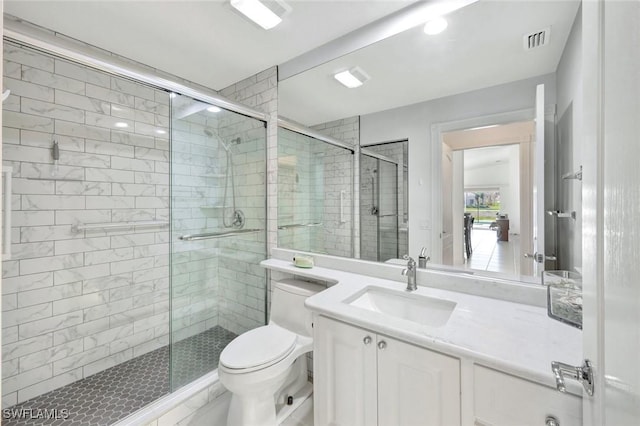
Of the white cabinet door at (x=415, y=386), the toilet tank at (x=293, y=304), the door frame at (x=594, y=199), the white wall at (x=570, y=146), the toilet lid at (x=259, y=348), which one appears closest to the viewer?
the door frame at (x=594, y=199)

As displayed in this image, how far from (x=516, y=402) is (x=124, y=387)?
7.99ft

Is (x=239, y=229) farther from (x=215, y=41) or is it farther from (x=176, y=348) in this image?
(x=215, y=41)

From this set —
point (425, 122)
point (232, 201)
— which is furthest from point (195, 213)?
point (425, 122)

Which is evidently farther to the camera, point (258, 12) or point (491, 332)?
point (258, 12)

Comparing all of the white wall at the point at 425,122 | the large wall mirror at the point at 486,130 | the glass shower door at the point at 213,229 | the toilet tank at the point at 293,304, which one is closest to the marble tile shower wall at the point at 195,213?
the glass shower door at the point at 213,229

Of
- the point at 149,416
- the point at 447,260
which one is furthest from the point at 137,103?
the point at 447,260

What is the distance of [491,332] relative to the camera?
39.8 inches

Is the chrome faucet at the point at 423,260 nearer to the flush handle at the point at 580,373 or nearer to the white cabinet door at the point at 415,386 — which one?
the white cabinet door at the point at 415,386

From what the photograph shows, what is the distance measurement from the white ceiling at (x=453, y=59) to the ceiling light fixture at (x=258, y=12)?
46 cm

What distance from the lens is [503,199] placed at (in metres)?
1.34

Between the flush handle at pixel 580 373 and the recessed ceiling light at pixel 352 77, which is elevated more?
the recessed ceiling light at pixel 352 77

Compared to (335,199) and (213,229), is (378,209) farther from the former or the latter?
(213,229)

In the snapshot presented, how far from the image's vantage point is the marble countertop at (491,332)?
0.84 m

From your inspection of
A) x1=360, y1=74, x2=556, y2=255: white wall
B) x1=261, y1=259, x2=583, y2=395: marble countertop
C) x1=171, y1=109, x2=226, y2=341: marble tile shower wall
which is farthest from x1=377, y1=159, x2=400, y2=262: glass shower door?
x1=171, y1=109, x2=226, y2=341: marble tile shower wall
